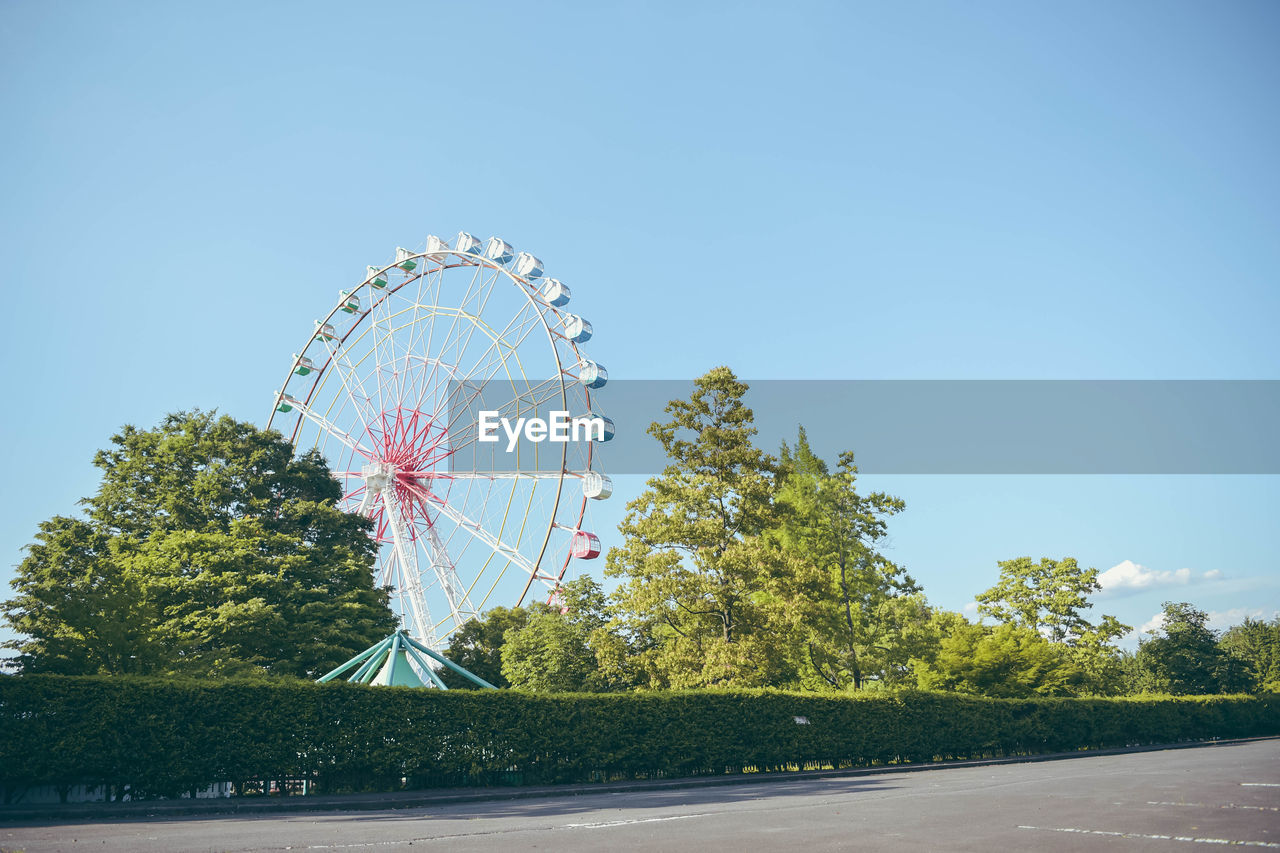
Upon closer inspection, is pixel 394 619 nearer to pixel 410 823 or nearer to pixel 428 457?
pixel 428 457

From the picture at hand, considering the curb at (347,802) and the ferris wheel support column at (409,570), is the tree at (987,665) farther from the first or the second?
the ferris wheel support column at (409,570)

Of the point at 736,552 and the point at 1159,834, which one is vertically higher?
the point at 736,552

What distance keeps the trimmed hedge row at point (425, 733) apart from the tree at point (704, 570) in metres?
2.09

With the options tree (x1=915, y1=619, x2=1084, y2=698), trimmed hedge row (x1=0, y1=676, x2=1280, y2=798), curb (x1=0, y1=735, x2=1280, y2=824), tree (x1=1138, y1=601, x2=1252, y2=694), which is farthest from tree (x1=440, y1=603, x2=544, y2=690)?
tree (x1=1138, y1=601, x2=1252, y2=694)

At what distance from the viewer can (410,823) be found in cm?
1313

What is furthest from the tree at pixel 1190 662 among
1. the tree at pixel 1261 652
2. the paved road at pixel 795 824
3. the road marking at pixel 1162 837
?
the road marking at pixel 1162 837

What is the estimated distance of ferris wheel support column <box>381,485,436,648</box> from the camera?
37812 mm

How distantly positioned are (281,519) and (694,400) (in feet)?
53.9

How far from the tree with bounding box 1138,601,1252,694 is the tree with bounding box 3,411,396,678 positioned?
187 feet

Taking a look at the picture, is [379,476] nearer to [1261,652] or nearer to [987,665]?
[987,665]

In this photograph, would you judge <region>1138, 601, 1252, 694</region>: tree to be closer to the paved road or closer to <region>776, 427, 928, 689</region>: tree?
<region>776, 427, 928, 689</region>: tree

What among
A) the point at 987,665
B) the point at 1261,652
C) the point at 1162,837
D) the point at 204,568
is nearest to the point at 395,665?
the point at 204,568

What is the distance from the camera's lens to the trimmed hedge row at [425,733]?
16.4 m

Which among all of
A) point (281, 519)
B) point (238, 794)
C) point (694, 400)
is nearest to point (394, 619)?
point (281, 519)
